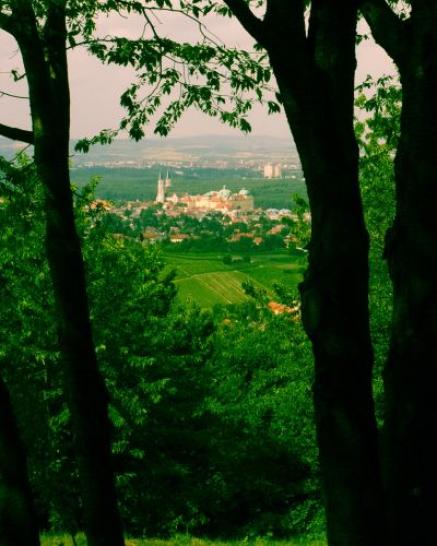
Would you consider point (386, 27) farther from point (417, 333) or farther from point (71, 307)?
point (71, 307)

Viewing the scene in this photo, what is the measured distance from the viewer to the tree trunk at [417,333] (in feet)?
12.8

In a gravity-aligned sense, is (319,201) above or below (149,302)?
above

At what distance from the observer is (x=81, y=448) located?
592 cm

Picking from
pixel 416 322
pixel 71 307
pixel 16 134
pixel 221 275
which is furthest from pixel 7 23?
pixel 221 275

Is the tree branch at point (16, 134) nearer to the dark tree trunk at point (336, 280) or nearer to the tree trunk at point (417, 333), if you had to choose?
the dark tree trunk at point (336, 280)

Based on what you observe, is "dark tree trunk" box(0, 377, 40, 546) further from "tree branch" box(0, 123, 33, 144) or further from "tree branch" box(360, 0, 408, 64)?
"tree branch" box(360, 0, 408, 64)

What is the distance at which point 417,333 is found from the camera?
12.9 feet

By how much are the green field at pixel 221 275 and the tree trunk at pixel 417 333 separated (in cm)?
7444

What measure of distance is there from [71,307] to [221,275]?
9126 cm

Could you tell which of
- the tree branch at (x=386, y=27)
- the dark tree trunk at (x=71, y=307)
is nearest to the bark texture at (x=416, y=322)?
the tree branch at (x=386, y=27)

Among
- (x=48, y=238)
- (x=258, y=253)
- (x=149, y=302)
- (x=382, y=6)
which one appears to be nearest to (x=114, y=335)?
(x=149, y=302)

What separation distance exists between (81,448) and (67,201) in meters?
2.08

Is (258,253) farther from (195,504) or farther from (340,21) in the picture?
(340,21)

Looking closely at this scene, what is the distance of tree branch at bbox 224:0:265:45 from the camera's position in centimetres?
377
